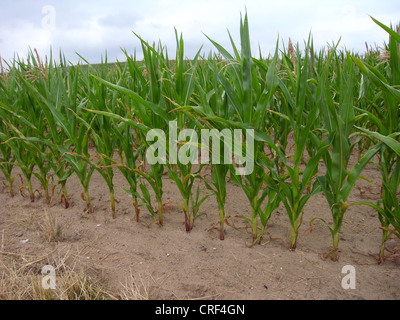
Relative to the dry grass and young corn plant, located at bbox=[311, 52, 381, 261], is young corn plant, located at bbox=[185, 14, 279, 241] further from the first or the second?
the dry grass

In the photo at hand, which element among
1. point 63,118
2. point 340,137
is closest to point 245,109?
point 340,137

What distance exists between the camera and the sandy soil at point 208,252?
53.9 inches

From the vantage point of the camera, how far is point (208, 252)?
1.61 m

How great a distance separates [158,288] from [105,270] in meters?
0.29

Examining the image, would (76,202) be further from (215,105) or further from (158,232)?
(215,105)

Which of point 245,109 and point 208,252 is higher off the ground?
point 245,109

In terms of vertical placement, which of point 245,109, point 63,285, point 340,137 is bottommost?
point 63,285

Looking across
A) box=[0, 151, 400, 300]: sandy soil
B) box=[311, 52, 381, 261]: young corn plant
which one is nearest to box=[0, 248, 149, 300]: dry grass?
box=[0, 151, 400, 300]: sandy soil

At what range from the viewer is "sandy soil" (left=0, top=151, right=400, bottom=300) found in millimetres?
1368

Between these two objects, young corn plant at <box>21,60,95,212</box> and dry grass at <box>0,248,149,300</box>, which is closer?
dry grass at <box>0,248,149,300</box>

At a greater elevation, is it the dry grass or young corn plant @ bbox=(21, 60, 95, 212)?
young corn plant @ bbox=(21, 60, 95, 212)

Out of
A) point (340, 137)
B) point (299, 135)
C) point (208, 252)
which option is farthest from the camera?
point (208, 252)

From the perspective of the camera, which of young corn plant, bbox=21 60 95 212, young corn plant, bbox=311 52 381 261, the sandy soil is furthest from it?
young corn plant, bbox=21 60 95 212

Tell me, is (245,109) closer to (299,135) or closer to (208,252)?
(299,135)
